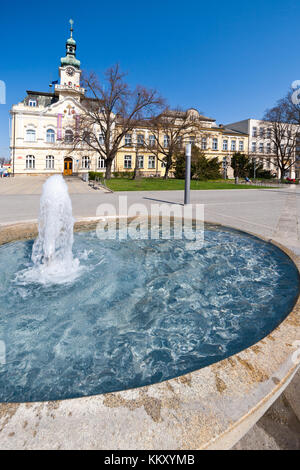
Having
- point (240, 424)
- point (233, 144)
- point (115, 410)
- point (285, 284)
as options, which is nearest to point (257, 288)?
point (285, 284)

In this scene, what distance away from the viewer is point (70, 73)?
51719mm

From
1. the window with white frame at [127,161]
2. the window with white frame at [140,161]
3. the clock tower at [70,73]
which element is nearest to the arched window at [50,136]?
the clock tower at [70,73]

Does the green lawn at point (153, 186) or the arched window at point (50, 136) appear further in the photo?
the arched window at point (50, 136)

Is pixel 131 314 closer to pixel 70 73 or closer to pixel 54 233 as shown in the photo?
pixel 54 233

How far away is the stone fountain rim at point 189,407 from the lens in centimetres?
142

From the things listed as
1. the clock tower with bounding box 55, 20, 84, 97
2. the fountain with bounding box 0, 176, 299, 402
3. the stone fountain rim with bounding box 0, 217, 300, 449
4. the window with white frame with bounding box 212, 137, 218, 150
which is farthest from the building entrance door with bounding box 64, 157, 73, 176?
the stone fountain rim with bounding box 0, 217, 300, 449

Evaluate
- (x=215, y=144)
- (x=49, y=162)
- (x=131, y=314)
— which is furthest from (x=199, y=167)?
(x=131, y=314)

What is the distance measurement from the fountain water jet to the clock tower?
48.6m

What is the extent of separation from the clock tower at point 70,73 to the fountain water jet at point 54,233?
160 ft

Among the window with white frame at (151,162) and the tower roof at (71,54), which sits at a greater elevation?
the tower roof at (71,54)

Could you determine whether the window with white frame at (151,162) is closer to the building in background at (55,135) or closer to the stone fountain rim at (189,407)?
the building in background at (55,135)

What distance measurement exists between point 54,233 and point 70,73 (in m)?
57.2

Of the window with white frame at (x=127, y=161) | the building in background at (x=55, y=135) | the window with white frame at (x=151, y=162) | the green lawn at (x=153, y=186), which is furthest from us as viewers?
the window with white frame at (x=151, y=162)

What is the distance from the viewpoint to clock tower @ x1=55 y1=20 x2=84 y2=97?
48697mm
